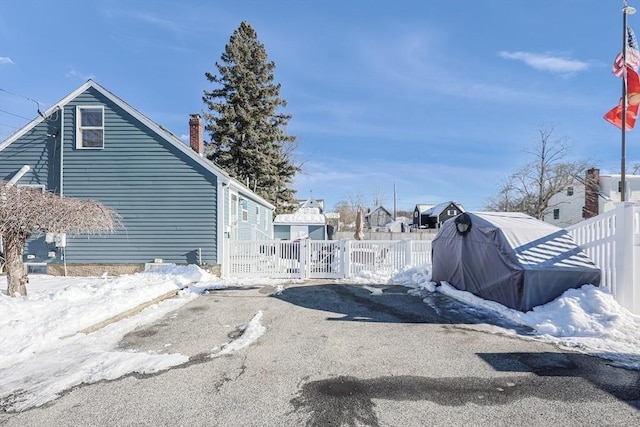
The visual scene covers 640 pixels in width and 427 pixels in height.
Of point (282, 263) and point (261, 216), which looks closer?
point (282, 263)

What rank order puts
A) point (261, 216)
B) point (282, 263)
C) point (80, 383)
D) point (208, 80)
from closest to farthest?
1. point (80, 383)
2. point (282, 263)
3. point (261, 216)
4. point (208, 80)

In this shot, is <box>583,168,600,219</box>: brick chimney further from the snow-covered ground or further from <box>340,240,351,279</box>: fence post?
the snow-covered ground

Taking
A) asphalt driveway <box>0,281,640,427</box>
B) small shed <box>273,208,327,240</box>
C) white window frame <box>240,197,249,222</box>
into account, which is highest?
white window frame <box>240,197,249,222</box>

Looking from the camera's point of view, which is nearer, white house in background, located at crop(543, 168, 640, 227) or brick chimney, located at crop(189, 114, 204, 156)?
brick chimney, located at crop(189, 114, 204, 156)

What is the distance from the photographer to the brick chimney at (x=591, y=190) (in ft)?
104

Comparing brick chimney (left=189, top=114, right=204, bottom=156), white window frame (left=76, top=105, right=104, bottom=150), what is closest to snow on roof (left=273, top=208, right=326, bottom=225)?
brick chimney (left=189, top=114, right=204, bottom=156)

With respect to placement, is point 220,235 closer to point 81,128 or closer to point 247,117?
point 81,128

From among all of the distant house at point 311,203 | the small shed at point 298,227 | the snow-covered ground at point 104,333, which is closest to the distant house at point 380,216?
the distant house at point 311,203

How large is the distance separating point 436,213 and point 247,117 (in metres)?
33.2

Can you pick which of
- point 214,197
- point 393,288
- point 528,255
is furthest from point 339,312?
point 214,197

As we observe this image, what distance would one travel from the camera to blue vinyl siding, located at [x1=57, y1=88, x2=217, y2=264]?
1059 cm

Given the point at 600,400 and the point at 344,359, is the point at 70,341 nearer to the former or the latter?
the point at 344,359

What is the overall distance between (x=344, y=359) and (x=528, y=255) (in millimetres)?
4112

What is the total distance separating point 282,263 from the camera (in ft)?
34.8
